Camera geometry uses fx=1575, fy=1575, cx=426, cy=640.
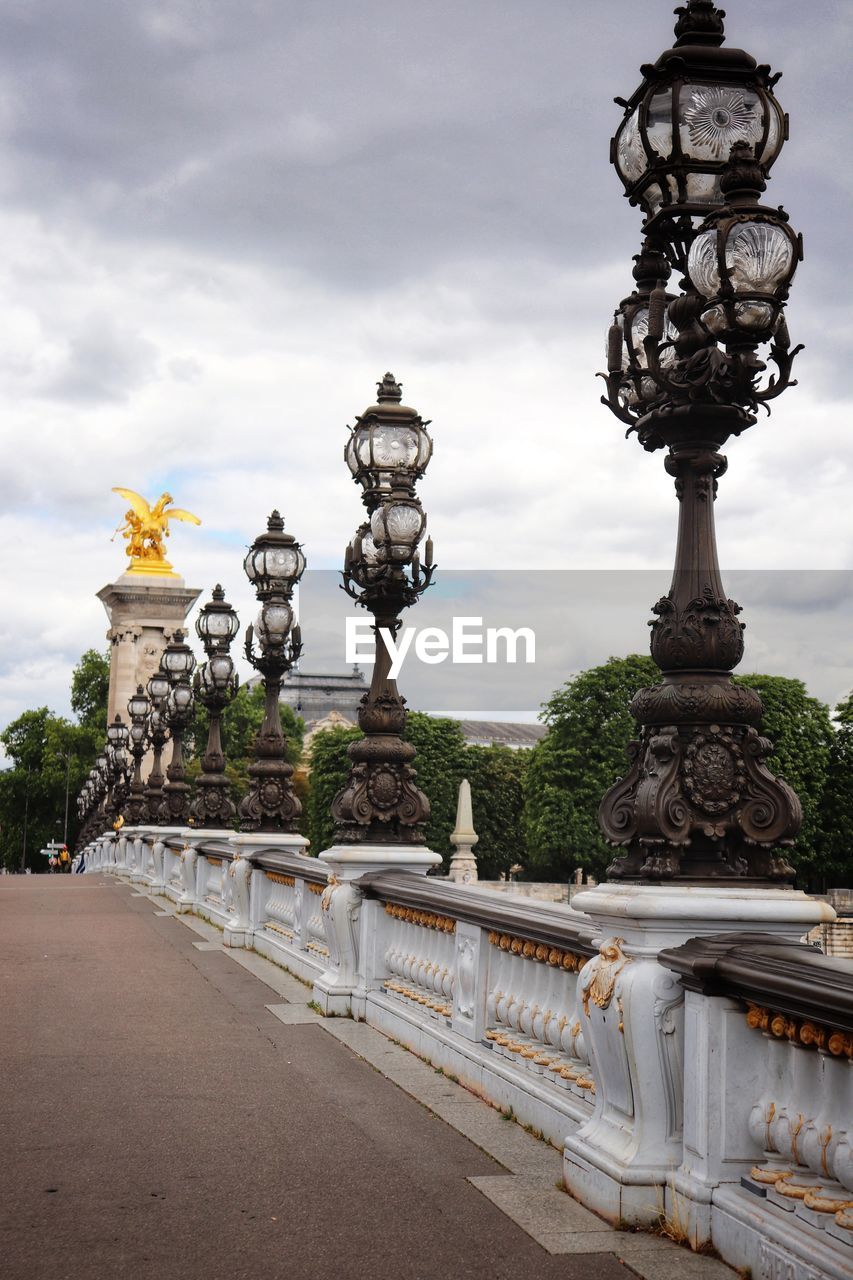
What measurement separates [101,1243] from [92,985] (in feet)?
26.6

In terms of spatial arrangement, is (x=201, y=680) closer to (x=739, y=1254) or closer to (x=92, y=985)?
(x=92, y=985)

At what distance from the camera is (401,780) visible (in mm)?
12195

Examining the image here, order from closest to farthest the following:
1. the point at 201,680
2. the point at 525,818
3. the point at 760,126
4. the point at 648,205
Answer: the point at 760,126 < the point at 648,205 < the point at 201,680 < the point at 525,818

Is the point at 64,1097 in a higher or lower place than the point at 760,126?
lower

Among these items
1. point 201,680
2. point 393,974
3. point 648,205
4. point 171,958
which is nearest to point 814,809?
point 201,680

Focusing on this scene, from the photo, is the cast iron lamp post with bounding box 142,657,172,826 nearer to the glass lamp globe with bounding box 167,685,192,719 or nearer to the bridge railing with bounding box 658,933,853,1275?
the glass lamp globe with bounding box 167,685,192,719

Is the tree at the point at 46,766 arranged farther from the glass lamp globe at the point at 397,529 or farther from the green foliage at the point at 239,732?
the glass lamp globe at the point at 397,529

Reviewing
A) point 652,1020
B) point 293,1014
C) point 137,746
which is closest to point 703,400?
point 652,1020

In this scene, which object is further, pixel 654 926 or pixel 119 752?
pixel 119 752

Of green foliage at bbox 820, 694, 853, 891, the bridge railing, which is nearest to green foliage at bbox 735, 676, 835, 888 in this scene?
green foliage at bbox 820, 694, 853, 891

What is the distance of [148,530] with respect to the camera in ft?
336

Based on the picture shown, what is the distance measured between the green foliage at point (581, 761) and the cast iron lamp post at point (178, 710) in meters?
40.3

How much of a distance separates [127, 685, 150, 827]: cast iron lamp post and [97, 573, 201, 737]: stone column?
53152 mm

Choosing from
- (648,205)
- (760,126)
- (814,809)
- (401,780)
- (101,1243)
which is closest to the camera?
(101,1243)
